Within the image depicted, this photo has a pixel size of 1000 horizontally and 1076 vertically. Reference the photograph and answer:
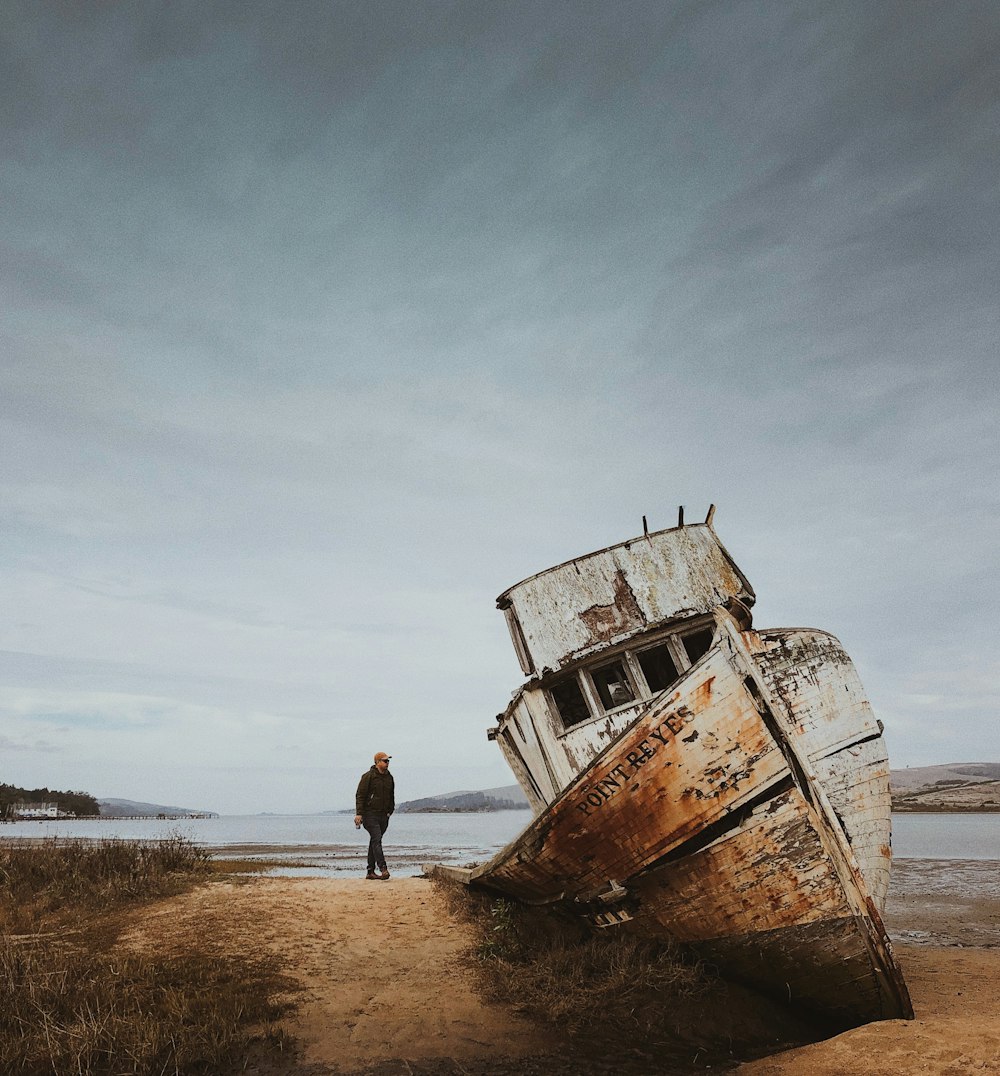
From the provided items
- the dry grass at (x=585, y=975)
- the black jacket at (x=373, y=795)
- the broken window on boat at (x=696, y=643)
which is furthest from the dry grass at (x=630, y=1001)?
the black jacket at (x=373, y=795)

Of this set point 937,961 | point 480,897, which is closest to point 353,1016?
→ point 480,897

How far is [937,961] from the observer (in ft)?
25.1

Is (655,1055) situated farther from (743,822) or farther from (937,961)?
(937,961)

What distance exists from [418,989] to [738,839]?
2.64 metres

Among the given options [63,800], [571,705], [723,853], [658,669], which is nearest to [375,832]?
[571,705]

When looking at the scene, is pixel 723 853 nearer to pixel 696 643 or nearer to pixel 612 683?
pixel 696 643

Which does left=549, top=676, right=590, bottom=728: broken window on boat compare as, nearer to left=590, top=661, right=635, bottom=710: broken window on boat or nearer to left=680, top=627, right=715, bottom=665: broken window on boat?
left=590, top=661, right=635, bottom=710: broken window on boat

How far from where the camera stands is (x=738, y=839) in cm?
520

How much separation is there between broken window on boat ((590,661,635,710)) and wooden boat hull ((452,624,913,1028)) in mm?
2319

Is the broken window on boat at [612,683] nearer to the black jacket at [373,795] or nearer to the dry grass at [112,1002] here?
the black jacket at [373,795]

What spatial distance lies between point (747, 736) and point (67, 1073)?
15.0 ft

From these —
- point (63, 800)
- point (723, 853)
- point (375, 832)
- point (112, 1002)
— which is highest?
point (63, 800)

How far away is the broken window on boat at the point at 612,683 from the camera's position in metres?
7.82

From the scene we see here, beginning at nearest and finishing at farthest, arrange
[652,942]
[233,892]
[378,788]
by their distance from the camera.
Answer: [652,942], [233,892], [378,788]
